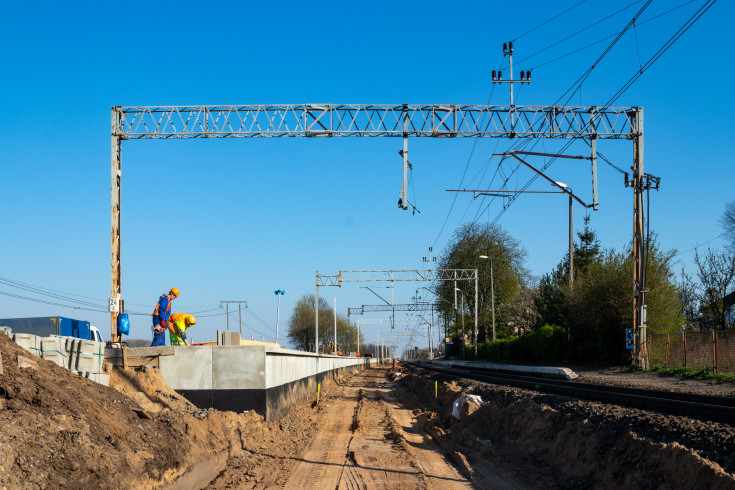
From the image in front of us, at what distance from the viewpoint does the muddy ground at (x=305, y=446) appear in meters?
6.67

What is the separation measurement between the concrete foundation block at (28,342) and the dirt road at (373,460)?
168 inches

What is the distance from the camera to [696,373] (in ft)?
78.1

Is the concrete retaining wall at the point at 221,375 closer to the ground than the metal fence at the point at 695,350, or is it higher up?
higher up

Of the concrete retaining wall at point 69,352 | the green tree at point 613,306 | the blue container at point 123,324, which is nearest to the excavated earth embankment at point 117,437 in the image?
the concrete retaining wall at point 69,352

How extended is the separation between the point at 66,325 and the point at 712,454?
19.0 meters

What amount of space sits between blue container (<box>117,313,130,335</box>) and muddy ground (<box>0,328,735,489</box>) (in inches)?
224

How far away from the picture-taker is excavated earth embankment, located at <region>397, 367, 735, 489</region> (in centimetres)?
749

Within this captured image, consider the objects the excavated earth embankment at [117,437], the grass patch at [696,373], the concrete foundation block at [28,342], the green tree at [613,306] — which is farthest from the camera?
the green tree at [613,306]

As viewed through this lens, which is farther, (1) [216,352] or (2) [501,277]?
(2) [501,277]

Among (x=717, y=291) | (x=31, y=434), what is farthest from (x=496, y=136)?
(x=717, y=291)

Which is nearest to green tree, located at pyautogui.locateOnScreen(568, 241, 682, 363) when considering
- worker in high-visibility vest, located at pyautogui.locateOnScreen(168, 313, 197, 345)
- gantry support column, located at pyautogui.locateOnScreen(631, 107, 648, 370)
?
gantry support column, located at pyautogui.locateOnScreen(631, 107, 648, 370)

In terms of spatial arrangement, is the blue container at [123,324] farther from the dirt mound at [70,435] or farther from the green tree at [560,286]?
the green tree at [560,286]

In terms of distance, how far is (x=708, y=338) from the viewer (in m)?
25.8

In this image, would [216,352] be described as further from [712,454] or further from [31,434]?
[712,454]
